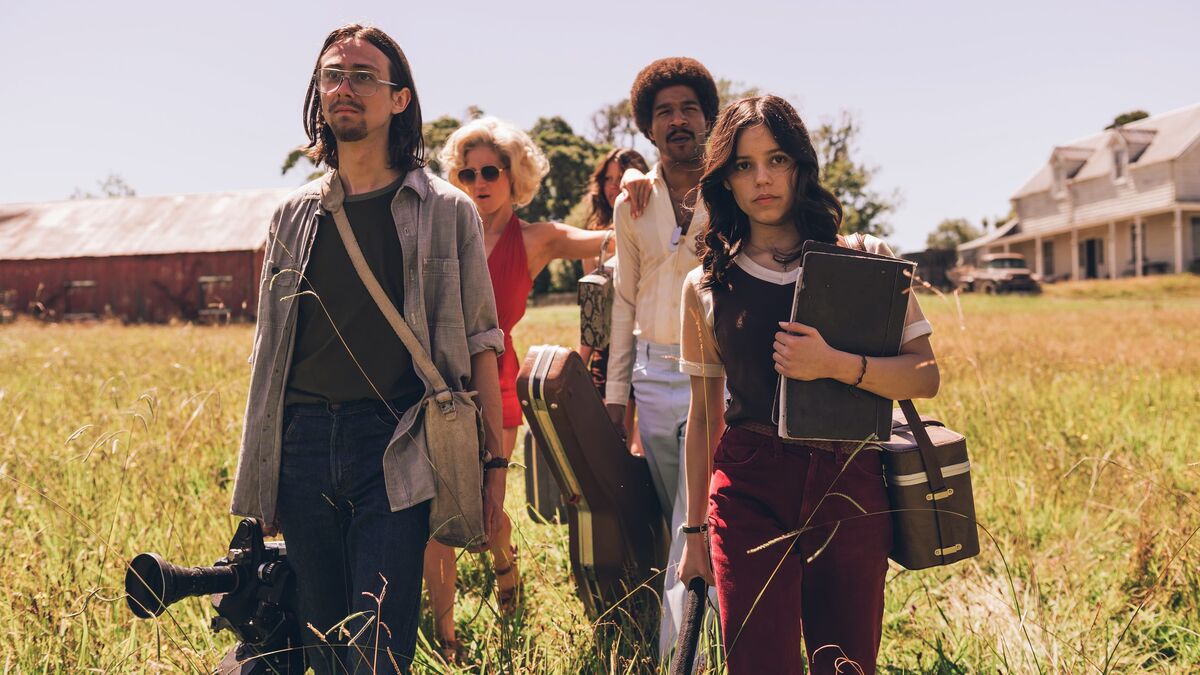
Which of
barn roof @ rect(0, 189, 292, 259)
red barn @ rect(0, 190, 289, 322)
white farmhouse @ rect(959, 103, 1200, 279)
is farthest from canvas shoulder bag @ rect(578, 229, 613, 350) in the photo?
white farmhouse @ rect(959, 103, 1200, 279)

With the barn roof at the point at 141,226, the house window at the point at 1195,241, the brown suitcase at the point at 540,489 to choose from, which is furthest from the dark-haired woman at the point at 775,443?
the house window at the point at 1195,241

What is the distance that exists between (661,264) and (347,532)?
1.58 metres

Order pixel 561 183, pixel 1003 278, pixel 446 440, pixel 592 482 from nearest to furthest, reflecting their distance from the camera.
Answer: pixel 446 440 → pixel 592 482 → pixel 1003 278 → pixel 561 183

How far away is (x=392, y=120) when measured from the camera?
249cm

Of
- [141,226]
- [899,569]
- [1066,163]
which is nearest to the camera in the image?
[899,569]

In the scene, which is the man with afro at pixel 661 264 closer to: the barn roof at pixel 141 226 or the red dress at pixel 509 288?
the red dress at pixel 509 288

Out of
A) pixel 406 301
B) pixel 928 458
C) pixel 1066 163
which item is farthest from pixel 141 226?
pixel 1066 163

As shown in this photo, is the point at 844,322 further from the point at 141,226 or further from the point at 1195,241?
the point at 1195,241

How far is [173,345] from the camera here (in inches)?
550

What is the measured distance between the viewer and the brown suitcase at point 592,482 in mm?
2945

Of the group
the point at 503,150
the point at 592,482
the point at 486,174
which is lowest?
the point at 592,482

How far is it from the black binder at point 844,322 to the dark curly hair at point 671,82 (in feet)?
5.37

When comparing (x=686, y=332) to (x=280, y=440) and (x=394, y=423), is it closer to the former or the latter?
(x=394, y=423)

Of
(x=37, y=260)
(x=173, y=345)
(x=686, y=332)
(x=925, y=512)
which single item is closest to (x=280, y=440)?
(x=686, y=332)
